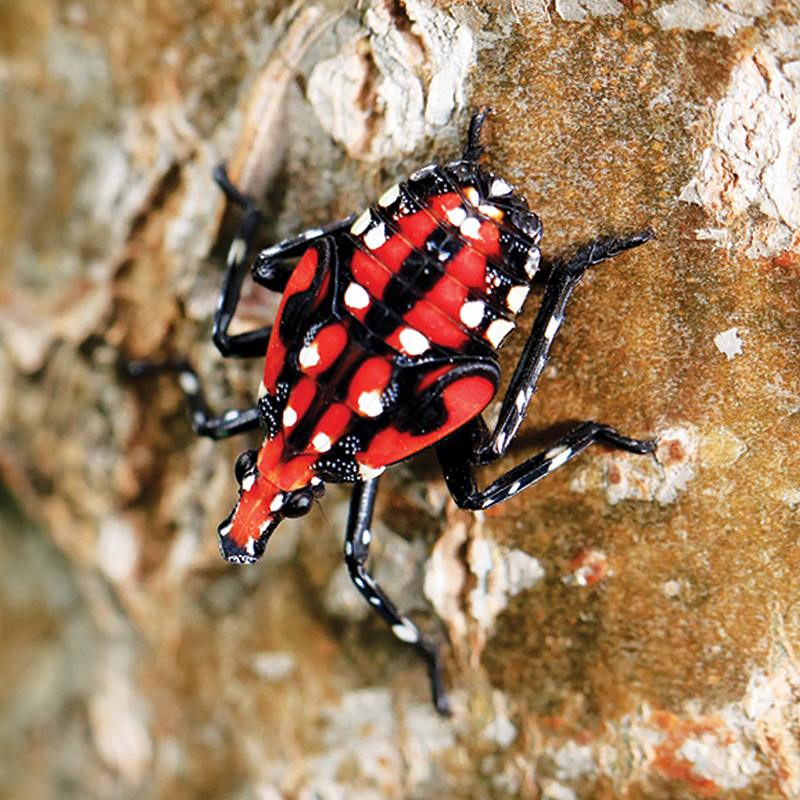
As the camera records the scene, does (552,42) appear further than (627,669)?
No

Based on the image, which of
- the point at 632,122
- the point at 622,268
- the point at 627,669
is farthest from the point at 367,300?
the point at 627,669

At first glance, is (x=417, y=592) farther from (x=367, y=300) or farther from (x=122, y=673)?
(x=122, y=673)

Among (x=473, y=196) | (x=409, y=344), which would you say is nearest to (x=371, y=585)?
(x=409, y=344)

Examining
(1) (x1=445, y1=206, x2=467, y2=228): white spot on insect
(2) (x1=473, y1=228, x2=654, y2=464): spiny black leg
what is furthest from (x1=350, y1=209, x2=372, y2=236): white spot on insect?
(2) (x1=473, y1=228, x2=654, y2=464): spiny black leg

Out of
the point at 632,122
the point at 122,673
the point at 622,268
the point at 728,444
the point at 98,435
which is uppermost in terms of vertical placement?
the point at 632,122

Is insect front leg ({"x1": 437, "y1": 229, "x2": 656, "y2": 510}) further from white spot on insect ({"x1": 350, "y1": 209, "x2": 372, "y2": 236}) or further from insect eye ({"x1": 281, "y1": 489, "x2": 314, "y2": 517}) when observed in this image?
white spot on insect ({"x1": 350, "y1": 209, "x2": 372, "y2": 236})

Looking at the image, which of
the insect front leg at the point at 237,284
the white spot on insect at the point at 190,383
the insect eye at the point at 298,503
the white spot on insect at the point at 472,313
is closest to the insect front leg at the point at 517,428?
the white spot on insect at the point at 472,313
